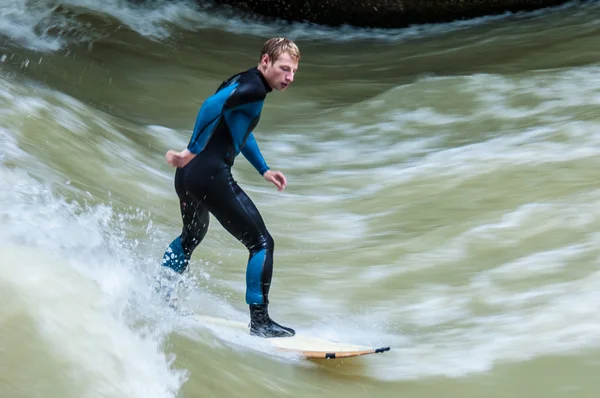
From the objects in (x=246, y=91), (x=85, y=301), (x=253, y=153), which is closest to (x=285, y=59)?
(x=246, y=91)

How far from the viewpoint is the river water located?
3180 mm

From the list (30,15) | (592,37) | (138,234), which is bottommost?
(138,234)

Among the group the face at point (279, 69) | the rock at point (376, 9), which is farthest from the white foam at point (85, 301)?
the rock at point (376, 9)

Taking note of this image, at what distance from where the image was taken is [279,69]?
3584 mm

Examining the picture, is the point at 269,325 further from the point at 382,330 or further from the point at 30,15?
the point at 30,15

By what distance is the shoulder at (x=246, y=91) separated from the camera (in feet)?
11.8

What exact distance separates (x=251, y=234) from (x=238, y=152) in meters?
0.35

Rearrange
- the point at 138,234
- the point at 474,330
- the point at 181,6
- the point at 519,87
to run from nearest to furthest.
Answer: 1. the point at 474,330
2. the point at 138,234
3. the point at 519,87
4. the point at 181,6

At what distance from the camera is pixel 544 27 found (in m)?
13.8

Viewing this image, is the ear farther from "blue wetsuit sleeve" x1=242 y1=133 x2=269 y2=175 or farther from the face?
"blue wetsuit sleeve" x1=242 y1=133 x2=269 y2=175

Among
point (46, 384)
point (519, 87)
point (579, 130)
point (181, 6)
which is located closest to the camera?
point (46, 384)

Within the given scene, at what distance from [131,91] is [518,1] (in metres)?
8.17

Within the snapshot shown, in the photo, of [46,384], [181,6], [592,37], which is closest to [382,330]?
[46,384]

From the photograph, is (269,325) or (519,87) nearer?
(269,325)
